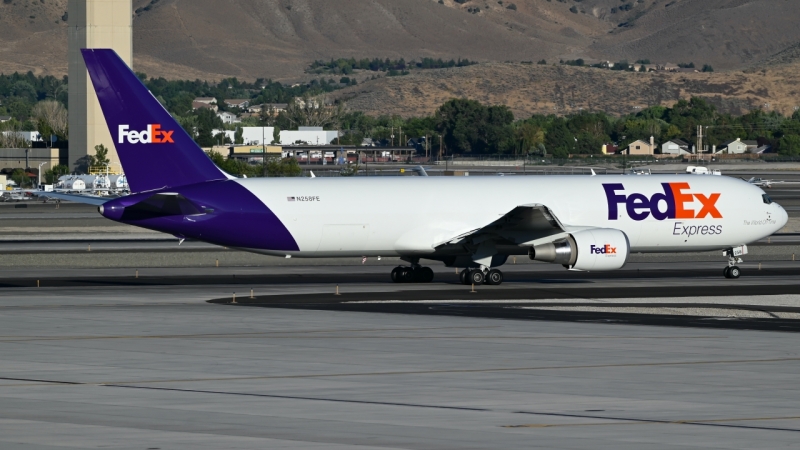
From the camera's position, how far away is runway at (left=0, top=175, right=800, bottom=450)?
17809mm

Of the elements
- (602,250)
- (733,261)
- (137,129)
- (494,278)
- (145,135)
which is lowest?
(494,278)

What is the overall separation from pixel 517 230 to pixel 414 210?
3444 mm

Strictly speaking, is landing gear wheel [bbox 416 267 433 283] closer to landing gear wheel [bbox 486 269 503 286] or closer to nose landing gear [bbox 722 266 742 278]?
landing gear wheel [bbox 486 269 503 286]

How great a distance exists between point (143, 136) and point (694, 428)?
2746 centimetres

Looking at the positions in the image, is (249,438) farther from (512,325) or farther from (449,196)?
(449,196)

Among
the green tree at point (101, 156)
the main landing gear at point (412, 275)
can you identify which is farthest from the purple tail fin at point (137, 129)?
the green tree at point (101, 156)

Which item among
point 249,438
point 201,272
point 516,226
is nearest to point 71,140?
point 201,272

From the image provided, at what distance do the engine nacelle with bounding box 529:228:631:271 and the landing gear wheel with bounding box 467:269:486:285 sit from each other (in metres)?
1.97

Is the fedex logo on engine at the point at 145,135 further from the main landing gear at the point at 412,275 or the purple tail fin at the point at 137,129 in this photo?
the main landing gear at the point at 412,275

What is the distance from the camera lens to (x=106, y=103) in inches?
1651

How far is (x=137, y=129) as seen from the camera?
4219 cm

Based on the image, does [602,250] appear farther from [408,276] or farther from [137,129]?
[137,129]

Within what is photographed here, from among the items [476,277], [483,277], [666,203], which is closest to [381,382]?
[476,277]

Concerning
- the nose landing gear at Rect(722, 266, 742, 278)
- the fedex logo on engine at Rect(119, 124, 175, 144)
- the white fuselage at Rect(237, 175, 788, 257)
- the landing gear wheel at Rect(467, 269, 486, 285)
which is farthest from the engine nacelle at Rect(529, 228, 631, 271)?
the fedex logo on engine at Rect(119, 124, 175, 144)
